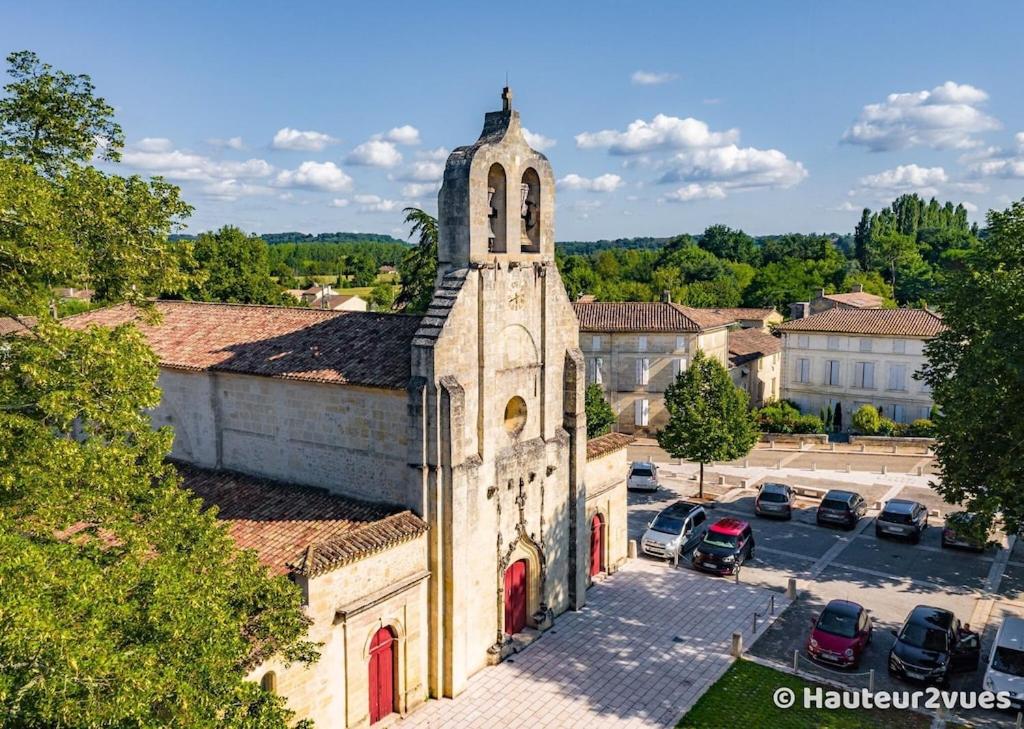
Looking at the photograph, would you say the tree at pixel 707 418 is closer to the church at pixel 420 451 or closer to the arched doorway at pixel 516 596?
the church at pixel 420 451

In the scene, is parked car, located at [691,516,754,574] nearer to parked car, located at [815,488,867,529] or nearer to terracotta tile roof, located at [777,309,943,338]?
parked car, located at [815,488,867,529]

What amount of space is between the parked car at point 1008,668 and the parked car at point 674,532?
11138 millimetres

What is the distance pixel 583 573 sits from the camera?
82.0 ft

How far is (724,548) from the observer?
92.3 ft

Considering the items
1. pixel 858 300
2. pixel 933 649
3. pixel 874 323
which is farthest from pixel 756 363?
pixel 933 649

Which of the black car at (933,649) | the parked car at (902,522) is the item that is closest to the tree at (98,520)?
the black car at (933,649)

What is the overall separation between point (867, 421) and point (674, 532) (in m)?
25.1

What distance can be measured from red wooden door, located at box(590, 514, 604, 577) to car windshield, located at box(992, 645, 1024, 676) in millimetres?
12364

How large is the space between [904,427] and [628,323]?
A: 62.2 ft

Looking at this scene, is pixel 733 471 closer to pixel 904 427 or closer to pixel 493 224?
pixel 904 427

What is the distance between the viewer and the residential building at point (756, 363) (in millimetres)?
57750

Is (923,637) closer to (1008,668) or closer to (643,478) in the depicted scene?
(1008,668)

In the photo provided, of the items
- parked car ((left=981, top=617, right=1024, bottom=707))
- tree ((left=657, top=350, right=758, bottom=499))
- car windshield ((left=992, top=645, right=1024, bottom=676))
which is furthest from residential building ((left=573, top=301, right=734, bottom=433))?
car windshield ((left=992, top=645, right=1024, bottom=676))

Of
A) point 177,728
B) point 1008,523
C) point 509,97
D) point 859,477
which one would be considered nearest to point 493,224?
point 509,97
